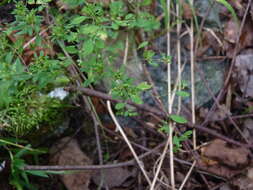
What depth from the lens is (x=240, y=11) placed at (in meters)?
2.50

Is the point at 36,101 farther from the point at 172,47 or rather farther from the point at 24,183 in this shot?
the point at 172,47

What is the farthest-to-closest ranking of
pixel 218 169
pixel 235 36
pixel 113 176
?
pixel 235 36, pixel 113 176, pixel 218 169

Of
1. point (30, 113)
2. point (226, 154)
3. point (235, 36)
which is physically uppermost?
point (235, 36)

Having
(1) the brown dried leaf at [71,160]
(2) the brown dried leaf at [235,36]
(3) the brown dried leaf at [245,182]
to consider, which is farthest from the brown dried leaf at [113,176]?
(2) the brown dried leaf at [235,36]

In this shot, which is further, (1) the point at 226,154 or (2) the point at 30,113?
(1) the point at 226,154

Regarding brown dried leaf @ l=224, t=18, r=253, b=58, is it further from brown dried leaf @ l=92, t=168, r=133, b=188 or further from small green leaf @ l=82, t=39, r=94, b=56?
small green leaf @ l=82, t=39, r=94, b=56

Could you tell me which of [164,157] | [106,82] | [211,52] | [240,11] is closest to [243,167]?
[164,157]

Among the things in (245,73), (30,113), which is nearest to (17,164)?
(30,113)

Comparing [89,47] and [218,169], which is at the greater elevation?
[89,47]

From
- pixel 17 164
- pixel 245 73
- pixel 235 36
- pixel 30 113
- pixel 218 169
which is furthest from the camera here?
pixel 235 36

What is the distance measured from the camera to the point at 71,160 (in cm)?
216

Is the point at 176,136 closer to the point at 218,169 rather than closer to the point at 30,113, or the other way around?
the point at 218,169

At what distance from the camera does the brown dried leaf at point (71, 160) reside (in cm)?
209

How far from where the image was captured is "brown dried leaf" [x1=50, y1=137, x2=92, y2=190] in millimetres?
2088
